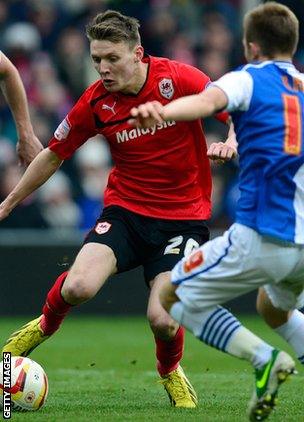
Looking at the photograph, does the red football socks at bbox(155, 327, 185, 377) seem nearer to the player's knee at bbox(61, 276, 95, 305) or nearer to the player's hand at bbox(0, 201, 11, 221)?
the player's knee at bbox(61, 276, 95, 305)

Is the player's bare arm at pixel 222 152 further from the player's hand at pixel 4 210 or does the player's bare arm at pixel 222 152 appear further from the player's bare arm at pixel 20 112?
the player's bare arm at pixel 20 112

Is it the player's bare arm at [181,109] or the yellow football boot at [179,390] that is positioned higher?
the player's bare arm at [181,109]

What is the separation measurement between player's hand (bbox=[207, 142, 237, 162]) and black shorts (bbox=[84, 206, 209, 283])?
2.70 feet

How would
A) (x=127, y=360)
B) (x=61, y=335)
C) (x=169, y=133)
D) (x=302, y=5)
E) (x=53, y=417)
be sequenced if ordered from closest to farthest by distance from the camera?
(x=53, y=417) < (x=169, y=133) < (x=127, y=360) < (x=61, y=335) < (x=302, y=5)

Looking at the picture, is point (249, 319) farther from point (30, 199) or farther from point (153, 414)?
point (153, 414)

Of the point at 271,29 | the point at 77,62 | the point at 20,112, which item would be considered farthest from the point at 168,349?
the point at 77,62

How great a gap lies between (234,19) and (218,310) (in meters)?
10.7

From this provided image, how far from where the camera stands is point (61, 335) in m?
12.7

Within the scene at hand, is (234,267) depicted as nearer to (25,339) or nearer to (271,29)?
(271,29)

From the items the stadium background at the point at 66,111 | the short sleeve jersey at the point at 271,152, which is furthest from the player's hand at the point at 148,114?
the stadium background at the point at 66,111

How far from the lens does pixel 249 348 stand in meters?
6.09

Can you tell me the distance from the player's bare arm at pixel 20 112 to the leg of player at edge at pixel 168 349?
1.36m

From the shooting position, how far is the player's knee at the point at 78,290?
23.7 feet

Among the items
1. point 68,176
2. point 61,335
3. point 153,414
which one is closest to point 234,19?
point 68,176
